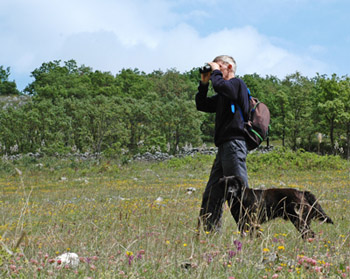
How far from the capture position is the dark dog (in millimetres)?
4094

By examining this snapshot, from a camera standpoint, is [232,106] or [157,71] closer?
[232,106]

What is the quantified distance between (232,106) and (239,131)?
0.28 meters

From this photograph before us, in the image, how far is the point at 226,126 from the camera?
4316 millimetres

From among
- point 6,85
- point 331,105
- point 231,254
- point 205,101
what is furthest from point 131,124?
point 6,85

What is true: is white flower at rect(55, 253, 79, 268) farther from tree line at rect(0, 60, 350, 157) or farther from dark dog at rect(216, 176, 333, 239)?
tree line at rect(0, 60, 350, 157)

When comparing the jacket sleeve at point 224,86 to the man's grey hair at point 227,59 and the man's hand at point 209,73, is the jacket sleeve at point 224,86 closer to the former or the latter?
the man's hand at point 209,73

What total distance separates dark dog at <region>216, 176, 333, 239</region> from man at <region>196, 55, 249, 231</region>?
0.18 metres

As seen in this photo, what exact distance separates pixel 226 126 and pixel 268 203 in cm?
92

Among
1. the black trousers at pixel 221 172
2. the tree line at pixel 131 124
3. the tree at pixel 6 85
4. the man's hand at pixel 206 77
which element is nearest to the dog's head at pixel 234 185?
the black trousers at pixel 221 172

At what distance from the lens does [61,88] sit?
4647 cm

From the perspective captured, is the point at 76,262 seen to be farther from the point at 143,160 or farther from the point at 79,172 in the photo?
the point at 143,160

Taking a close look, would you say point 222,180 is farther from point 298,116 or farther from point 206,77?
point 298,116

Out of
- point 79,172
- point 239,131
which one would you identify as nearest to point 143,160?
point 79,172

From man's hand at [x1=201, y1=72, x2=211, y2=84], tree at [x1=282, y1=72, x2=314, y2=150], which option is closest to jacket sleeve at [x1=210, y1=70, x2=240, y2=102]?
man's hand at [x1=201, y1=72, x2=211, y2=84]
